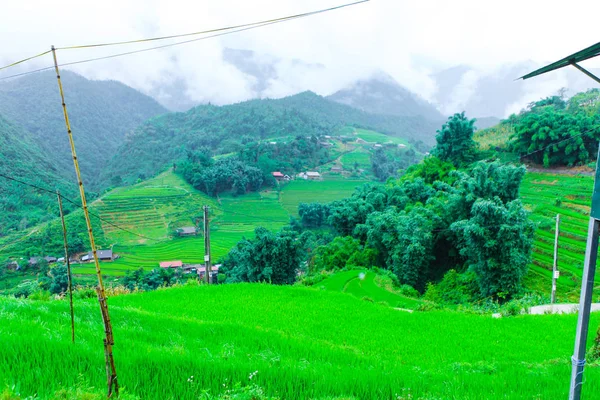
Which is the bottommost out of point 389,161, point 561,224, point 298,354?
point 561,224

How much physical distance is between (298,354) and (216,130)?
94423 millimetres

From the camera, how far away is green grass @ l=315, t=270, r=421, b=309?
57.7ft

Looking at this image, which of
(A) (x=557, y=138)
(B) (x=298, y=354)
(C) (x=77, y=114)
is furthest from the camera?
(C) (x=77, y=114)

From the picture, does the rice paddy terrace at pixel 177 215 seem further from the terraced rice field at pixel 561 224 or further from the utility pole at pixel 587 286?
the utility pole at pixel 587 286

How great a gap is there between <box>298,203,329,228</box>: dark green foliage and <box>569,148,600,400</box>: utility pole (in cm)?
4071

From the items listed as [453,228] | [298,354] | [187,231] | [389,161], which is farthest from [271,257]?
[389,161]

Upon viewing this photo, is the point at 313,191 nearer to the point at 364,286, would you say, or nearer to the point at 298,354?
the point at 364,286

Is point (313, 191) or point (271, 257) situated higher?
point (313, 191)

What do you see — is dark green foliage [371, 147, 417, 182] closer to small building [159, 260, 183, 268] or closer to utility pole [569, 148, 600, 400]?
small building [159, 260, 183, 268]

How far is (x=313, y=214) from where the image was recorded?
4444 cm

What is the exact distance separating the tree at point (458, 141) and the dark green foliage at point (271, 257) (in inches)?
611

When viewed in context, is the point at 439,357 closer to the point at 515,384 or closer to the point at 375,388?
the point at 515,384

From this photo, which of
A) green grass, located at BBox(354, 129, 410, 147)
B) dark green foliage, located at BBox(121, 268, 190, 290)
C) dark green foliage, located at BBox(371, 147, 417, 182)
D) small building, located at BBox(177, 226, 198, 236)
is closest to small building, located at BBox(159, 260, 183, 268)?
dark green foliage, located at BBox(121, 268, 190, 290)

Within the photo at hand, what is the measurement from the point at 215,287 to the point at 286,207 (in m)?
43.9
